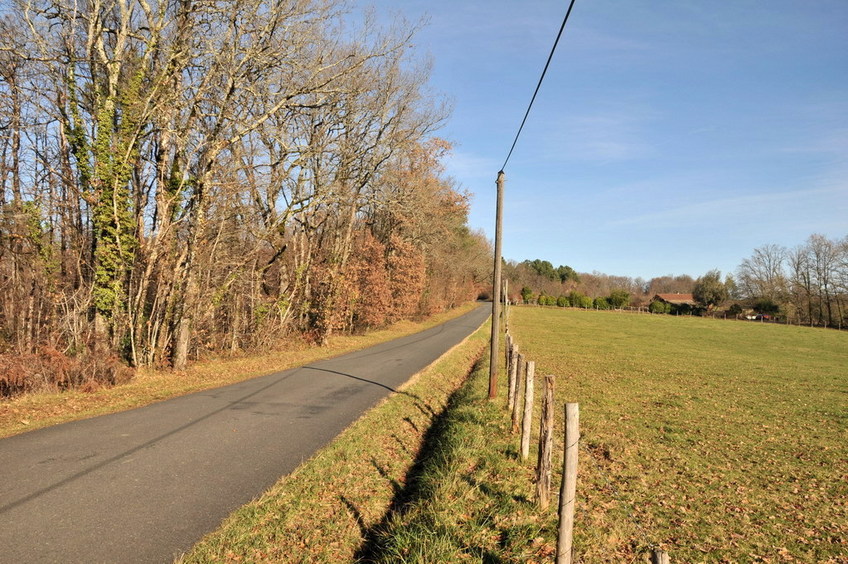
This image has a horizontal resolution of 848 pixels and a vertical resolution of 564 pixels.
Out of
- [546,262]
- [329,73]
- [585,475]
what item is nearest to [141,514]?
[585,475]

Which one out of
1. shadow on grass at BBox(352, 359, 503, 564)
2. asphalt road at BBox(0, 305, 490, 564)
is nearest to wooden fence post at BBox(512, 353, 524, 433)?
shadow on grass at BBox(352, 359, 503, 564)

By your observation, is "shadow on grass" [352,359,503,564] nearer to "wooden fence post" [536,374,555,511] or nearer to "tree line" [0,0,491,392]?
"wooden fence post" [536,374,555,511]

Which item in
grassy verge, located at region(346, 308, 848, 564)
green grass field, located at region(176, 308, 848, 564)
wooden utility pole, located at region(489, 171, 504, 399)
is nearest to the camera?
green grass field, located at region(176, 308, 848, 564)

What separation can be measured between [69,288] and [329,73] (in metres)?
13.4

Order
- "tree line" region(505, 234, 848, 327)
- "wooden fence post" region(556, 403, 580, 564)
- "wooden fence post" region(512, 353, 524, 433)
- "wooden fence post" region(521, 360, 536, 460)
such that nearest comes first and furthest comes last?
"wooden fence post" region(556, 403, 580, 564), "wooden fence post" region(521, 360, 536, 460), "wooden fence post" region(512, 353, 524, 433), "tree line" region(505, 234, 848, 327)

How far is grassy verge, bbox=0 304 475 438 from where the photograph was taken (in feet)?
27.8

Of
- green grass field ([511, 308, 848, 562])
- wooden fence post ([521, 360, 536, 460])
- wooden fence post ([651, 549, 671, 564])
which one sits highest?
wooden fence post ([651, 549, 671, 564])

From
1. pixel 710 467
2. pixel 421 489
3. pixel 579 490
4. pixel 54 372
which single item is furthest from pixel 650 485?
pixel 54 372

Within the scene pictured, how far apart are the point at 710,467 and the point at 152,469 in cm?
875

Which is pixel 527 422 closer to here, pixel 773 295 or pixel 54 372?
pixel 54 372

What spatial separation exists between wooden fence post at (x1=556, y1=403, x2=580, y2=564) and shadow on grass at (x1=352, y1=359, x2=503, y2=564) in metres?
0.89

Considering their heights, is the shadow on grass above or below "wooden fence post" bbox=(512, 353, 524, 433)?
below

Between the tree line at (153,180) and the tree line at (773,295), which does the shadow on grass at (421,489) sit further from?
the tree line at (773,295)

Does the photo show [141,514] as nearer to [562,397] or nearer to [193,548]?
[193,548]
